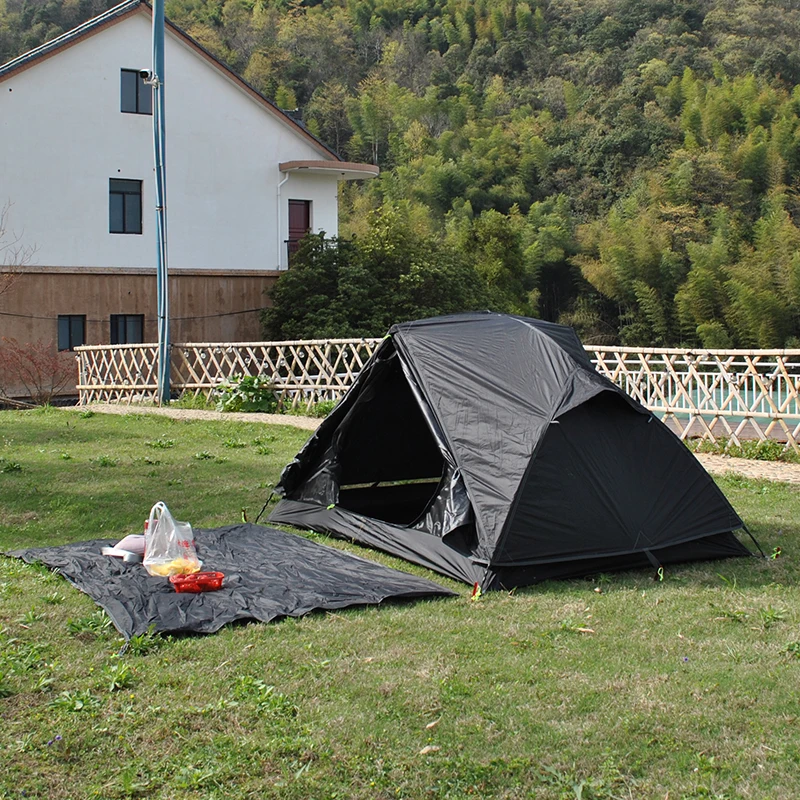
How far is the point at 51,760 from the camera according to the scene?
311 centimetres

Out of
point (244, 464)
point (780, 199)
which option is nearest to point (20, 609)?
point (244, 464)

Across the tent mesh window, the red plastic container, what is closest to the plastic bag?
the red plastic container

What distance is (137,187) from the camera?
845 inches

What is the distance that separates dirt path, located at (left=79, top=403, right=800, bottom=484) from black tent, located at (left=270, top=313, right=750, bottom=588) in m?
2.99

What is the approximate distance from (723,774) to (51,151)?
65.0 feet

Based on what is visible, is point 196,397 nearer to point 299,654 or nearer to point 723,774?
point 299,654

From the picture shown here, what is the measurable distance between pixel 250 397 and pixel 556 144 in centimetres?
2990

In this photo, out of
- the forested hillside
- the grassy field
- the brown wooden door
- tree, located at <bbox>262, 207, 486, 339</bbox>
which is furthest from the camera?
the forested hillside

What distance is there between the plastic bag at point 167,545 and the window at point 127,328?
16267 millimetres

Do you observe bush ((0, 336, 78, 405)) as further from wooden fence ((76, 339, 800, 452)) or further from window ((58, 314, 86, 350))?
wooden fence ((76, 339, 800, 452))

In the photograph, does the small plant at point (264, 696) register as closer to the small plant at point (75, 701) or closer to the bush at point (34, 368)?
the small plant at point (75, 701)

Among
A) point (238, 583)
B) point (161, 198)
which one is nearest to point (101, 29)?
point (161, 198)

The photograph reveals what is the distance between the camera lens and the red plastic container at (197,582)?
193 inches

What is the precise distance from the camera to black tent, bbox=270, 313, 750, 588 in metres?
5.25
